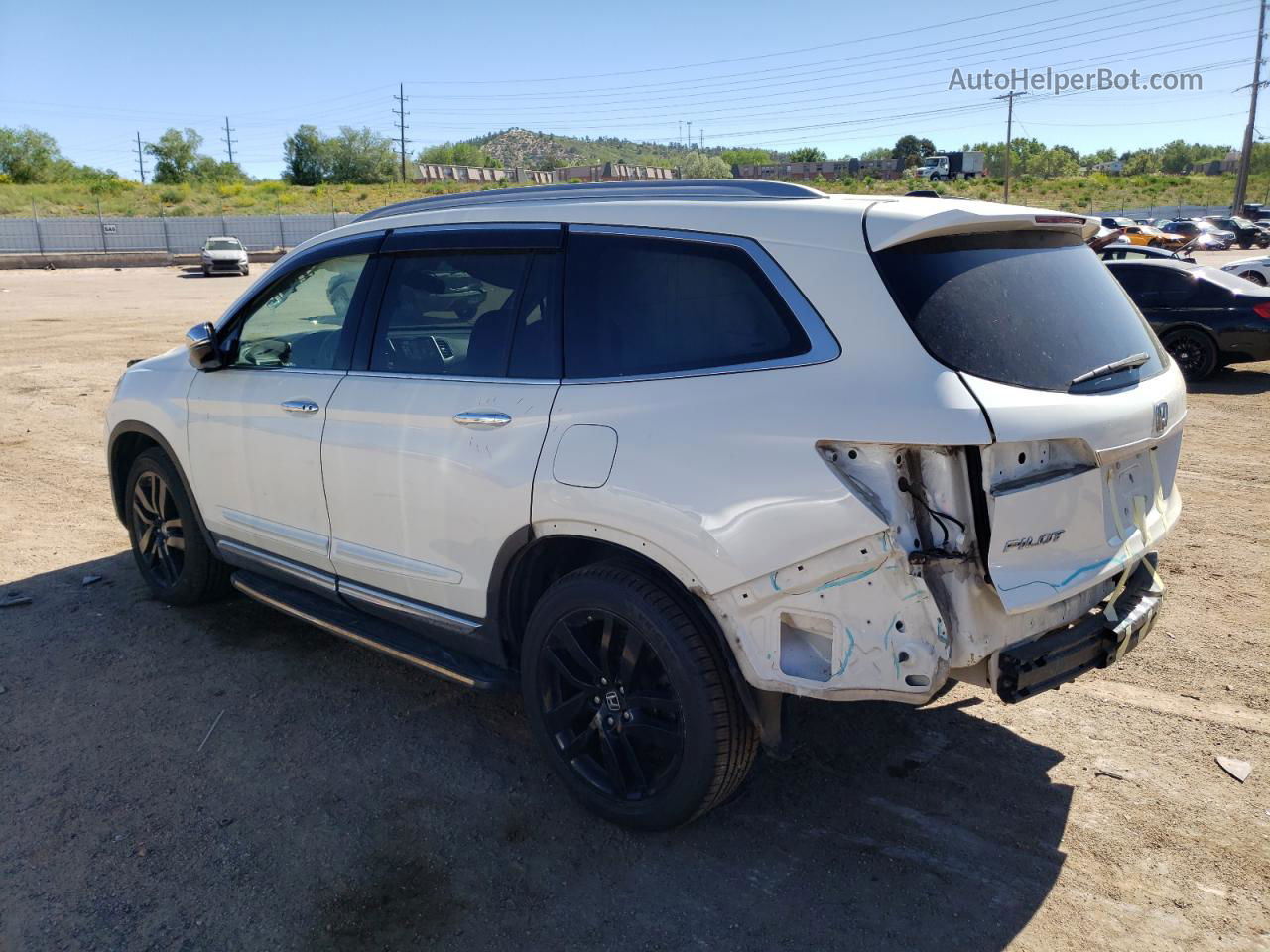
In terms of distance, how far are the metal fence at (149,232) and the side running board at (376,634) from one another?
4132 cm

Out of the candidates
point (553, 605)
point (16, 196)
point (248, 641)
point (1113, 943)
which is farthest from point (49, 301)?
point (16, 196)

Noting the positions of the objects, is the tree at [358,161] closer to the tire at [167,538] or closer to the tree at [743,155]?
the tree at [743,155]

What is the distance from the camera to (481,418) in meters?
3.36

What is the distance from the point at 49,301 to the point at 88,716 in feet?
82.6

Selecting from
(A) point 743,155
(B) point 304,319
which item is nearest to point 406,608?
(B) point 304,319

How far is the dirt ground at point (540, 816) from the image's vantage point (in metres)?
2.81

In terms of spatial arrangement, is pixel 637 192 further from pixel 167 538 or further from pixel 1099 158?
pixel 1099 158

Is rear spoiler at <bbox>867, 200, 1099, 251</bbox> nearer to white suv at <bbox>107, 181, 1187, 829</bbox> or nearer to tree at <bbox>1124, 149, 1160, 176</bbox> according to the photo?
white suv at <bbox>107, 181, 1187, 829</bbox>

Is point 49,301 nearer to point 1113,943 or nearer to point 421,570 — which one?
point 421,570

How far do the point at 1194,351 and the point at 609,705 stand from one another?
1182cm

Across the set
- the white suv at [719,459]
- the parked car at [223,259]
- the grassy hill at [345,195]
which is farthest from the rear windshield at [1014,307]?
the grassy hill at [345,195]

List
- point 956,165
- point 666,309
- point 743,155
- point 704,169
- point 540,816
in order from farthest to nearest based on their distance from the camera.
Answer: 1. point 743,155
2. point 956,165
3. point 704,169
4. point 540,816
5. point 666,309

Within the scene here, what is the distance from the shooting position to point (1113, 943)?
270cm

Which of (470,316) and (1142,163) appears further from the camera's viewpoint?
(1142,163)
